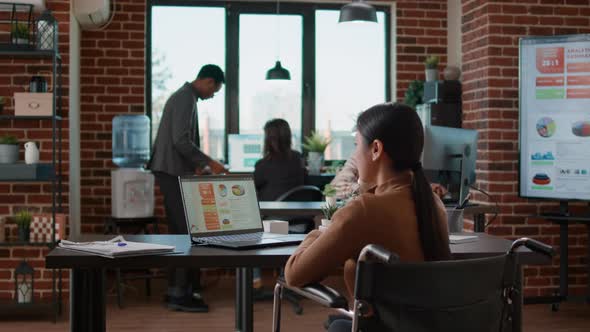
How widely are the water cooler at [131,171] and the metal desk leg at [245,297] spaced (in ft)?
8.16

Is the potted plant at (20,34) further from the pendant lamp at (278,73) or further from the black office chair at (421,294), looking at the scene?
the black office chair at (421,294)

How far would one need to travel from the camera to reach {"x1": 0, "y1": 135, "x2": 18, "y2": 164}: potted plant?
4832 millimetres

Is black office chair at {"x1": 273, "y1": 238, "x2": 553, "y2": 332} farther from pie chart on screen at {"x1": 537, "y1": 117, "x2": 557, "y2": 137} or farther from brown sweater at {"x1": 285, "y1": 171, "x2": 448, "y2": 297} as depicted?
pie chart on screen at {"x1": 537, "y1": 117, "x2": 557, "y2": 137}

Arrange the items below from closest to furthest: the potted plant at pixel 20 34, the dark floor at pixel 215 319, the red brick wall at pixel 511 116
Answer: the dark floor at pixel 215 319 → the potted plant at pixel 20 34 → the red brick wall at pixel 511 116

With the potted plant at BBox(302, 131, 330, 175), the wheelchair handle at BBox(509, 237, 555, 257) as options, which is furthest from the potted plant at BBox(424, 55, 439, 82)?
the wheelchair handle at BBox(509, 237, 555, 257)

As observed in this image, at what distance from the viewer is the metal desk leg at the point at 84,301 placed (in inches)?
99.9

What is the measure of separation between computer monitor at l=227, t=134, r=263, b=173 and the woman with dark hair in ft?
3.56

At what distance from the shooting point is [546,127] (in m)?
5.10

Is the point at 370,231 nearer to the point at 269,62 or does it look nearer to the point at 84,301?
the point at 84,301

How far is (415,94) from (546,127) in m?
1.40

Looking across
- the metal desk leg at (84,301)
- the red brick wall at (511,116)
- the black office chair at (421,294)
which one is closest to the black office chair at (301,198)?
the red brick wall at (511,116)

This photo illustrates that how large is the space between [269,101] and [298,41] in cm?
58

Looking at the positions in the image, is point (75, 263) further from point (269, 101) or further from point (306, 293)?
point (269, 101)

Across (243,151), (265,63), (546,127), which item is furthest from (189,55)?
(546,127)
